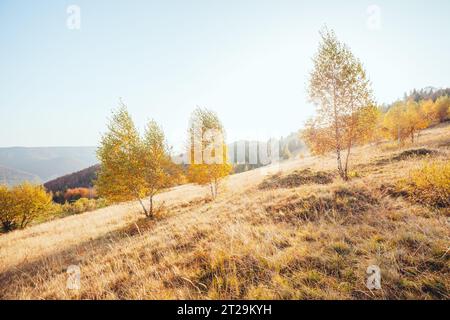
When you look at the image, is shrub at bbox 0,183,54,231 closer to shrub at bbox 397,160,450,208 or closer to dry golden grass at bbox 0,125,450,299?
dry golden grass at bbox 0,125,450,299

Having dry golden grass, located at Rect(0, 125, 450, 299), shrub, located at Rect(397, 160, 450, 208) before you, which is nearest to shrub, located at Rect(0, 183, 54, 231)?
dry golden grass, located at Rect(0, 125, 450, 299)

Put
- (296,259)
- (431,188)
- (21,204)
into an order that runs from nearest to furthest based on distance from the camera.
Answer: (296,259), (431,188), (21,204)

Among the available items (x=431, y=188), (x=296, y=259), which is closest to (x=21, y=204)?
(x=296, y=259)

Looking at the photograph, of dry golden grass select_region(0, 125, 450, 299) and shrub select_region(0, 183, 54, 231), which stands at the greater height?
dry golden grass select_region(0, 125, 450, 299)

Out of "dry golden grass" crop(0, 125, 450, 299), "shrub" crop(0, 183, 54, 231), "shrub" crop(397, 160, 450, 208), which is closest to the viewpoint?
"dry golden grass" crop(0, 125, 450, 299)

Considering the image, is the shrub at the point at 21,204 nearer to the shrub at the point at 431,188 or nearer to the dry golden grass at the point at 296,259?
the dry golden grass at the point at 296,259

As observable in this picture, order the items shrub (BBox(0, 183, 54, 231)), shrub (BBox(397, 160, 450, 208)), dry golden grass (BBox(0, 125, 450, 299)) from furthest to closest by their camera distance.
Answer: shrub (BBox(0, 183, 54, 231)) → shrub (BBox(397, 160, 450, 208)) → dry golden grass (BBox(0, 125, 450, 299))

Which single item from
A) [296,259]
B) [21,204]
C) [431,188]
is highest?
[431,188]

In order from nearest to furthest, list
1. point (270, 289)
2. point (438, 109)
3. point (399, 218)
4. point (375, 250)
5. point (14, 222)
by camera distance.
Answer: point (270, 289), point (375, 250), point (399, 218), point (14, 222), point (438, 109)

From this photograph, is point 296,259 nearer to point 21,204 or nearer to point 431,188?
point 431,188
